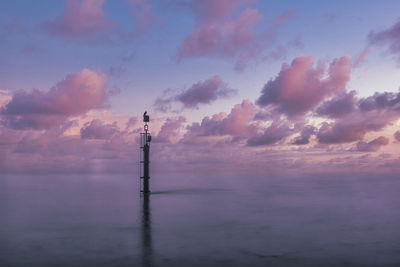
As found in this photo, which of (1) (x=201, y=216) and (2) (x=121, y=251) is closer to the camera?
(2) (x=121, y=251)

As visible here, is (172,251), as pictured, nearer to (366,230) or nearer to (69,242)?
(69,242)

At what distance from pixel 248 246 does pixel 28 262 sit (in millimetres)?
13782

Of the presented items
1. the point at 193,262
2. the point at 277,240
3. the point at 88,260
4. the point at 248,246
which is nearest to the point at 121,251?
the point at 88,260

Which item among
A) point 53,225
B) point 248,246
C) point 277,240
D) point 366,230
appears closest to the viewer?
point 248,246

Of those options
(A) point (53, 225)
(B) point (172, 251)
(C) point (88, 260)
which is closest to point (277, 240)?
(B) point (172, 251)

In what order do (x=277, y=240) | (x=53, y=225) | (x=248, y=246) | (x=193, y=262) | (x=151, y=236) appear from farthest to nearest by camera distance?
1. (x=53, y=225)
2. (x=151, y=236)
3. (x=277, y=240)
4. (x=248, y=246)
5. (x=193, y=262)

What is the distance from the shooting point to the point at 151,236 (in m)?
29.0

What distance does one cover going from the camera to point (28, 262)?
20672mm

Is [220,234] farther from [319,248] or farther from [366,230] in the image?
[366,230]

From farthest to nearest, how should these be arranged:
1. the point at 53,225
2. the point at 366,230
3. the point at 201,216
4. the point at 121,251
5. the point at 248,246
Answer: the point at 201,216 < the point at 53,225 < the point at 366,230 < the point at 248,246 < the point at 121,251

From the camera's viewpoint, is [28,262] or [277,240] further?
[277,240]

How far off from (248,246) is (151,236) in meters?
8.51

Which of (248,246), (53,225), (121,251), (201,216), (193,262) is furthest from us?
(201,216)

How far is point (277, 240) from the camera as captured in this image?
27.0m
